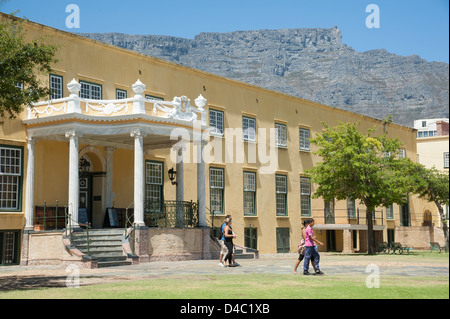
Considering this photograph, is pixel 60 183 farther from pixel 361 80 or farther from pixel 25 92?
pixel 361 80

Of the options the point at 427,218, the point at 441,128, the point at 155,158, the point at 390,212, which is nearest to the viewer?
the point at 155,158

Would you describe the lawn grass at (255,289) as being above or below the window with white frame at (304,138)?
below

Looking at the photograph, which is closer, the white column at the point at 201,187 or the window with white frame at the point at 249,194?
the white column at the point at 201,187

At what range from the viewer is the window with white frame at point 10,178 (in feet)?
81.2

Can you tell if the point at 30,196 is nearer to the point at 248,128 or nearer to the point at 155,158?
the point at 155,158

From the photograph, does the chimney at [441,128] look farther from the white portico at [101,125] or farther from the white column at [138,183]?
the white column at [138,183]

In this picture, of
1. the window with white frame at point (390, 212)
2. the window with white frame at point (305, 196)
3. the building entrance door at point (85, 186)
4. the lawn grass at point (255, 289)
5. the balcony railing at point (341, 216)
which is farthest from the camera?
the window with white frame at point (390, 212)

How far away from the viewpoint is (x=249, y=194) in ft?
118

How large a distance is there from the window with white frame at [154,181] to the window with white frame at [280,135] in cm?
921

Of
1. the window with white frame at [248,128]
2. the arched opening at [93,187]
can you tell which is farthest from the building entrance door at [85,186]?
the window with white frame at [248,128]

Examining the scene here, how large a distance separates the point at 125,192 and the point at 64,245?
7.23 m

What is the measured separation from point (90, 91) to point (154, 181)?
5314mm

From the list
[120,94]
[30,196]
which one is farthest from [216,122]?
[30,196]
